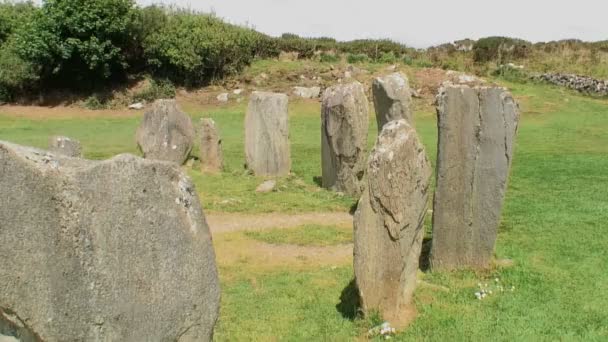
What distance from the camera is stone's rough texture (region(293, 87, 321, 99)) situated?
101 ft

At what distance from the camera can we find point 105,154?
1869cm

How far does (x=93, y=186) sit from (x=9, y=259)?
630 millimetres

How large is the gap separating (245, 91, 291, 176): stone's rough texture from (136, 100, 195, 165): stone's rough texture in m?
1.82

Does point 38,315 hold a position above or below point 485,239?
above

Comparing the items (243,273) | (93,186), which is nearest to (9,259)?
(93,186)

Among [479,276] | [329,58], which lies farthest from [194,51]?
[479,276]

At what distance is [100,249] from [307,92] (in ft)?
89.8

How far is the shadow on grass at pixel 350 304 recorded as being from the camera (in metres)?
6.80

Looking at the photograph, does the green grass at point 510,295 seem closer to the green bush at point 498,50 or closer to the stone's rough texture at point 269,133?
the stone's rough texture at point 269,133

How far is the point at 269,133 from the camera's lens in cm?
1558

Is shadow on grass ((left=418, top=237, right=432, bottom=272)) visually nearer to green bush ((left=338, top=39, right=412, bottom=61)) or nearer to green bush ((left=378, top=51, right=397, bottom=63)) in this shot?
green bush ((left=378, top=51, right=397, bottom=63))

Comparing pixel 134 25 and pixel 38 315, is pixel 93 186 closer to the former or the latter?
pixel 38 315

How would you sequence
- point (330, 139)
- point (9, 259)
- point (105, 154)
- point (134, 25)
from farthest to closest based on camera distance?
1. point (134, 25)
2. point (105, 154)
3. point (330, 139)
4. point (9, 259)

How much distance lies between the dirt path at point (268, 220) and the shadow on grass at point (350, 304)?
148 inches
